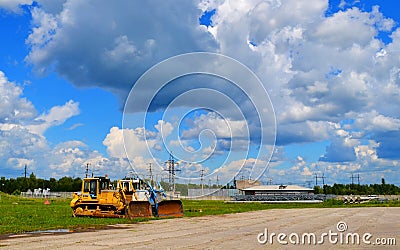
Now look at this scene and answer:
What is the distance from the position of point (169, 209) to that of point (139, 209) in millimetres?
3192

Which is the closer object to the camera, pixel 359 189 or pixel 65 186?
pixel 65 186

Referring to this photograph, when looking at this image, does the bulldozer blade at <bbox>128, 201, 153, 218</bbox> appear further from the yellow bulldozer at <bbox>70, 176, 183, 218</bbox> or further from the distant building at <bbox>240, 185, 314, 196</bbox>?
the distant building at <bbox>240, 185, 314, 196</bbox>

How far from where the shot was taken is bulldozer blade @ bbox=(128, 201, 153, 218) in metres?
33.2

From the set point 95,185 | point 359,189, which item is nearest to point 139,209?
point 95,185

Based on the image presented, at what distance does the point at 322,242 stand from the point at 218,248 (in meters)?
4.34

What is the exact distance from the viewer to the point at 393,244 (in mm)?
17703

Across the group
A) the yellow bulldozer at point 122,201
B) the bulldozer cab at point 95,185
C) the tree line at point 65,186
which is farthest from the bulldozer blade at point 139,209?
the tree line at point 65,186

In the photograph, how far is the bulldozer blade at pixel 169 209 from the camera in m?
35.5

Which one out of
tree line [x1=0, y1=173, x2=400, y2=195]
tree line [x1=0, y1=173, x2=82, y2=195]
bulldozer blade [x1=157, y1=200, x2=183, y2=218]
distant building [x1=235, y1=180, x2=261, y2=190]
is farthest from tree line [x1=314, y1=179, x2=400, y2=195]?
bulldozer blade [x1=157, y1=200, x2=183, y2=218]

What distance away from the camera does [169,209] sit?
36.2 metres

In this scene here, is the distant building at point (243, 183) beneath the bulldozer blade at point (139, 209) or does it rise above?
above

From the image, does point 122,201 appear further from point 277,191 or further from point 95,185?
point 277,191

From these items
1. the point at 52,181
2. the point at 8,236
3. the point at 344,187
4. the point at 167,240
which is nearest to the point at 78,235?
the point at 8,236

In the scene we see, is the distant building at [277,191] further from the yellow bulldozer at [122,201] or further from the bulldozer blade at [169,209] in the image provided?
the yellow bulldozer at [122,201]
